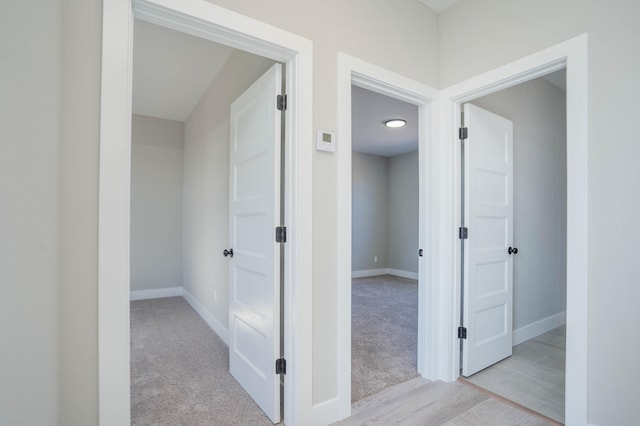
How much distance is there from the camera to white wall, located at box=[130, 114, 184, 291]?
455 cm

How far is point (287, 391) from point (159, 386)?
1.12m

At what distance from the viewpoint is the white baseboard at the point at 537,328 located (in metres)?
2.97

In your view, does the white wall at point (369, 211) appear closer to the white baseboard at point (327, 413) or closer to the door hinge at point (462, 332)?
the door hinge at point (462, 332)

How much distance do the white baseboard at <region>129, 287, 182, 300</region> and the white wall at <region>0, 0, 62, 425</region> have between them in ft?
12.7

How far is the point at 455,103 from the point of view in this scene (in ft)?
7.61

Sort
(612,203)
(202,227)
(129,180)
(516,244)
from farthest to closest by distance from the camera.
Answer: (202,227), (516,244), (612,203), (129,180)

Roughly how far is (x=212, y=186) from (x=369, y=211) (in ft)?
13.7

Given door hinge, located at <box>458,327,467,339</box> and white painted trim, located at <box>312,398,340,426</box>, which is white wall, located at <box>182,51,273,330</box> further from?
door hinge, located at <box>458,327,467,339</box>

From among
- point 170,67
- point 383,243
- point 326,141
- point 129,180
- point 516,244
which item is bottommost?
point 383,243

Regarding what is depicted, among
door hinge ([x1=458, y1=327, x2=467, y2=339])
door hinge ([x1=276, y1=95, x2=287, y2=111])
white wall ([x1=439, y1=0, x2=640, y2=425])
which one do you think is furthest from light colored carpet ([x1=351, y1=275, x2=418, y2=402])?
door hinge ([x1=276, y1=95, x2=287, y2=111])

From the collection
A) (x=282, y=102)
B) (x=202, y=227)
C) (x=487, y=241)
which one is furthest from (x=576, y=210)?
(x=202, y=227)

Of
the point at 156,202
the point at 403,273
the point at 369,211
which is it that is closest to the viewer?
the point at 156,202

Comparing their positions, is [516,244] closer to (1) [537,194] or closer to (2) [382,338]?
(1) [537,194]

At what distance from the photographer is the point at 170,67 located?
10.4 ft
